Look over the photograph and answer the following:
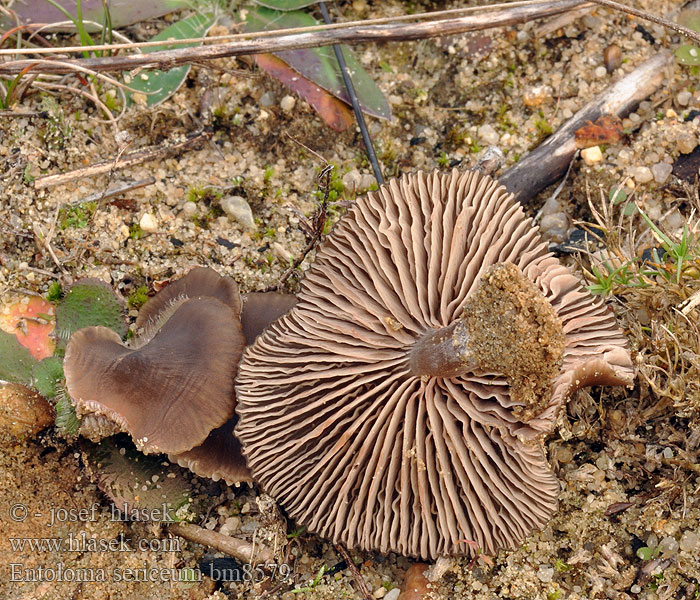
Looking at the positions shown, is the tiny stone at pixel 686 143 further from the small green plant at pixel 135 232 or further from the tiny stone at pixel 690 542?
the small green plant at pixel 135 232

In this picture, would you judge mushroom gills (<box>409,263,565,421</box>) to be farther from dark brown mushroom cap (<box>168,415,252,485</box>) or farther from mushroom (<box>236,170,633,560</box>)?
dark brown mushroom cap (<box>168,415,252,485</box>)

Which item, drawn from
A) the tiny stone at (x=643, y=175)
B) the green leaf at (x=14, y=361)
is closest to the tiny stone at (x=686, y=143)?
the tiny stone at (x=643, y=175)

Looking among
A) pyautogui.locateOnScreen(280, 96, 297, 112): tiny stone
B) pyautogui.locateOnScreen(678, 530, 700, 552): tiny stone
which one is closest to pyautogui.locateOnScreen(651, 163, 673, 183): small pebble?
pyautogui.locateOnScreen(678, 530, 700, 552): tiny stone

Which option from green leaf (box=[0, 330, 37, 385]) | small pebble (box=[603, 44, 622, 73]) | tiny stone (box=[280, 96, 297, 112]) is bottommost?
green leaf (box=[0, 330, 37, 385])

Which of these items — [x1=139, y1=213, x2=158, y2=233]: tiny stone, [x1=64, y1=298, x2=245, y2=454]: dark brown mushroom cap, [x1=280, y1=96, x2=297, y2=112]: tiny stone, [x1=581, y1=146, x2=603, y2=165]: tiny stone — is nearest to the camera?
[x1=64, y1=298, x2=245, y2=454]: dark brown mushroom cap

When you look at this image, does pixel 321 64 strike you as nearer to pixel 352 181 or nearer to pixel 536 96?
pixel 352 181

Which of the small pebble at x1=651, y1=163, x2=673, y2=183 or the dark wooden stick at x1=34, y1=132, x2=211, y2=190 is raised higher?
the small pebble at x1=651, y1=163, x2=673, y2=183

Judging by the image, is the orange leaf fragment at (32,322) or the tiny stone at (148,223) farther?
the tiny stone at (148,223)
